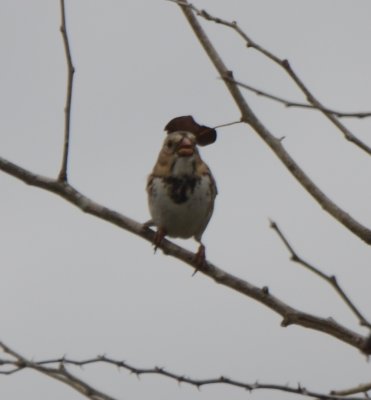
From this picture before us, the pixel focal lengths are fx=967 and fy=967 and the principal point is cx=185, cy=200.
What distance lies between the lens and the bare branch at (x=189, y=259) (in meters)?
3.45

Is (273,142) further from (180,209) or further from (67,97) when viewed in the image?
(180,209)

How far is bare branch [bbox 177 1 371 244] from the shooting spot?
3.76m

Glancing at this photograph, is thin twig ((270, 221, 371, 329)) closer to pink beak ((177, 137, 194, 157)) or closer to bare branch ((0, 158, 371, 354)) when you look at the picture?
bare branch ((0, 158, 371, 354))

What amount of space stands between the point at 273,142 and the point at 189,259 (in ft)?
2.60

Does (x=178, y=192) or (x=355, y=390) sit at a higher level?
(x=178, y=192)

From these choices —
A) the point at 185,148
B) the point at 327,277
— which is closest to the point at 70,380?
the point at 327,277

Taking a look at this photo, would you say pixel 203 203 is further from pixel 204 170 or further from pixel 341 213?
pixel 341 213

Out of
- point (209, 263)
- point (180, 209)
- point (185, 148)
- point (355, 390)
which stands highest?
point (185, 148)

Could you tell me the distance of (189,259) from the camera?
15.0ft

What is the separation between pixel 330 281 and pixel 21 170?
1768 mm

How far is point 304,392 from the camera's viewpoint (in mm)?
2922

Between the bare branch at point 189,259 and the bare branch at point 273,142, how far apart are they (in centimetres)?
41

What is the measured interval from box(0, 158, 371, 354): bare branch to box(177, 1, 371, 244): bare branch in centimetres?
41

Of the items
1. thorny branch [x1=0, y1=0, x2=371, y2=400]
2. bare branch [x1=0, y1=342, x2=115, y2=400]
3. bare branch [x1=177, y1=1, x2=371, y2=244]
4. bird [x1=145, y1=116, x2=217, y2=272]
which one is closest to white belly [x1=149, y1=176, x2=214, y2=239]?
bird [x1=145, y1=116, x2=217, y2=272]
